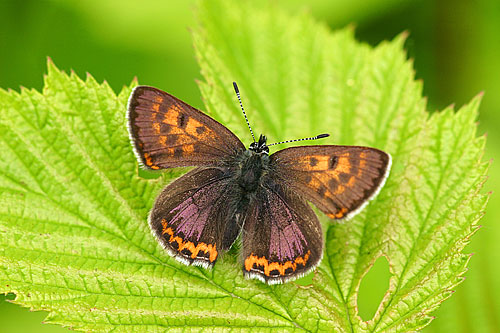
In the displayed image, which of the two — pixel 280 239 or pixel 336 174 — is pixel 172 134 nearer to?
pixel 280 239

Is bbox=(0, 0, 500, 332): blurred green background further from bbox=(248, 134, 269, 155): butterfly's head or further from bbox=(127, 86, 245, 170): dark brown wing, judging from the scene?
bbox=(248, 134, 269, 155): butterfly's head

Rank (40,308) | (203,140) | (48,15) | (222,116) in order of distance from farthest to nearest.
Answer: (48,15), (222,116), (203,140), (40,308)

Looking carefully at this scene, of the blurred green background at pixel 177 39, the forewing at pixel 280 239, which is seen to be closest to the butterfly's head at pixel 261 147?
the forewing at pixel 280 239

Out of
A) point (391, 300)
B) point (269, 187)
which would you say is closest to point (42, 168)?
point (269, 187)

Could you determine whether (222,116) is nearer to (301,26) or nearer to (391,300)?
(301,26)

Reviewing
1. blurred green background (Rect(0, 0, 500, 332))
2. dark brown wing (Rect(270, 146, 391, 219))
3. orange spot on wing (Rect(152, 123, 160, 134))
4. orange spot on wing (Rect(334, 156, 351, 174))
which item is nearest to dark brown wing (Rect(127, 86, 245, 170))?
orange spot on wing (Rect(152, 123, 160, 134))

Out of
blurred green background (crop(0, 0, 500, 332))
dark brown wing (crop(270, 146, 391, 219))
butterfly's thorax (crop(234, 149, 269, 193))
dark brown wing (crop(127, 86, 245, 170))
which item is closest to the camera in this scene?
dark brown wing (crop(270, 146, 391, 219))

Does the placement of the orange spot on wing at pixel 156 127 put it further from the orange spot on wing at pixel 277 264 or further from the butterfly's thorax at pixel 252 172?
the orange spot on wing at pixel 277 264
